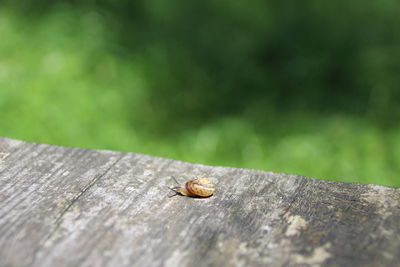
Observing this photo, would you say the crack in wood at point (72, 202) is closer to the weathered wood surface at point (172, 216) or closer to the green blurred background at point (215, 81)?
the weathered wood surface at point (172, 216)

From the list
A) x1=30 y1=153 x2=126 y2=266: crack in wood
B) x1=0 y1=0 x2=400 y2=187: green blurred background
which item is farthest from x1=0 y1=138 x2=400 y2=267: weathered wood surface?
x1=0 y1=0 x2=400 y2=187: green blurred background

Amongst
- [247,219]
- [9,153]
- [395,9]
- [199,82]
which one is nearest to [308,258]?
[247,219]

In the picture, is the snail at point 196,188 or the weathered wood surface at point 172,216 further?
the snail at point 196,188

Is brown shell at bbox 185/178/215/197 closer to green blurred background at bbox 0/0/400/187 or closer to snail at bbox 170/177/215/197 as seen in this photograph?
snail at bbox 170/177/215/197

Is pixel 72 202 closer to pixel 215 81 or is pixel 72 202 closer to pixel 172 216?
pixel 172 216

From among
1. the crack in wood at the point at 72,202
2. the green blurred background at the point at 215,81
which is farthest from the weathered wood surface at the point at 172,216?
the green blurred background at the point at 215,81

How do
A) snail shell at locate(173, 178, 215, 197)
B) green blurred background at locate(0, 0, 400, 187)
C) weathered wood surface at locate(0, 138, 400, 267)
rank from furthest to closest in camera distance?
green blurred background at locate(0, 0, 400, 187) → snail shell at locate(173, 178, 215, 197) → weathered wood surface at locate(0, 138, 400, 267)

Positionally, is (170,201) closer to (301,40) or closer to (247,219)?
(247,219)
